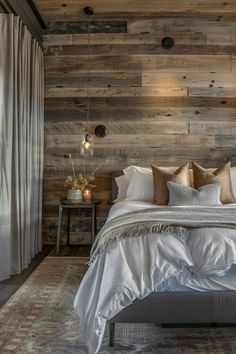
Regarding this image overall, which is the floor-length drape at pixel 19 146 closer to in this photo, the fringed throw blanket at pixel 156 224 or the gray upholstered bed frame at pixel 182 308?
the fringed throw blanket at pixel 156 224

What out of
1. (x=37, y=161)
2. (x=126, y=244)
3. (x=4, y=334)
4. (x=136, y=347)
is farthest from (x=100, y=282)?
(x=37, y=161)

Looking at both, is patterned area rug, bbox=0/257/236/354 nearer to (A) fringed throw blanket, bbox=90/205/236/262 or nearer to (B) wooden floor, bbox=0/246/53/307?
(B) wooden floor, bbox=0/246/53/307

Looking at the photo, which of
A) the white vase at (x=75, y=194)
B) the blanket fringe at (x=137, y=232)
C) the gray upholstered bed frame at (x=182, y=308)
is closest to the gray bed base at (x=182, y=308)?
the gray upholstered bed frame at (x=182, y=308)

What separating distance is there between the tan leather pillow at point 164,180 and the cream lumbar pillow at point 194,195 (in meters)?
0.17

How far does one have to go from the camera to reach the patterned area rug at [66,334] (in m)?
1.98

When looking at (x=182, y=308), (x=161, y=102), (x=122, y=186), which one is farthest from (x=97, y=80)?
(x=182, y=308)

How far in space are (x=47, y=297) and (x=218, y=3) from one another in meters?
3.78

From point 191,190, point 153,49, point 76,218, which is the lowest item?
point 76,218

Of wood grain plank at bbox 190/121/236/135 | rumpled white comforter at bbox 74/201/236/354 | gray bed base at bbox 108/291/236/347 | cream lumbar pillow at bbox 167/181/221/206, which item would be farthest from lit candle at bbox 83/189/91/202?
gray bed base at bbox 108/291/236/347

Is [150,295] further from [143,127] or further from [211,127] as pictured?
[211,127]

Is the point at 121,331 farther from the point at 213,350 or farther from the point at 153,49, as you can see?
the point at 153,49

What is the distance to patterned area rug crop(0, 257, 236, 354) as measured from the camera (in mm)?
1976

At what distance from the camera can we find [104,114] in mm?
4523

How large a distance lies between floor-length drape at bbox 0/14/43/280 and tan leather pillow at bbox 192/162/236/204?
187 centimetres
